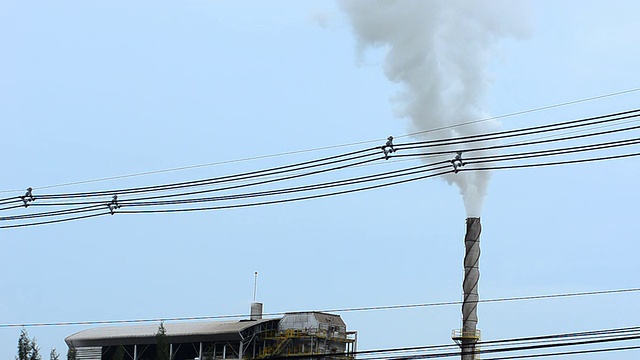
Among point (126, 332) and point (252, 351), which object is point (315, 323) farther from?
point (126, 332)

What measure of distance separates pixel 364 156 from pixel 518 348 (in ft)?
23.6

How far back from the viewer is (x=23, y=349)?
3565 inches

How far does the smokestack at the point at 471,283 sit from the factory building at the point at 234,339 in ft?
33.2

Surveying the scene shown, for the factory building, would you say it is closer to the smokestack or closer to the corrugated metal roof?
the corrugated metal roof

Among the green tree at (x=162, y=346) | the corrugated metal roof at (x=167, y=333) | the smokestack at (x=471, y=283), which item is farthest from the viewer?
the green tree at (x=162, y=346)

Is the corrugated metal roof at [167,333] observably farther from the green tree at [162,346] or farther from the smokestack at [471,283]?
the smokestack at [471,283]

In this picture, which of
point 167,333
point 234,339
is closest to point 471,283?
point 234,339

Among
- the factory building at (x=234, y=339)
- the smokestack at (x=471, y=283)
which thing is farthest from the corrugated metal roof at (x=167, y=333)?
the smokestack at (x=471, y=283)

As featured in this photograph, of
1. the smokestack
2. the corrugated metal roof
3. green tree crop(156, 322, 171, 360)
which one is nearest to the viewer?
the smokestack

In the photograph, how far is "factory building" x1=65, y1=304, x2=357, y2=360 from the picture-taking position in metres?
73.6

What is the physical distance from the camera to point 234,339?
75938 millimetres

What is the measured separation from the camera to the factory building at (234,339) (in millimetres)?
73562

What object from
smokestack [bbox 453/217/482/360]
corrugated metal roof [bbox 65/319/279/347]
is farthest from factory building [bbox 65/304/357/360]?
smokestack [bbox 453/217/482/360]

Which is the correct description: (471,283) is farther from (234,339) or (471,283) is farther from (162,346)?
(162,346)
